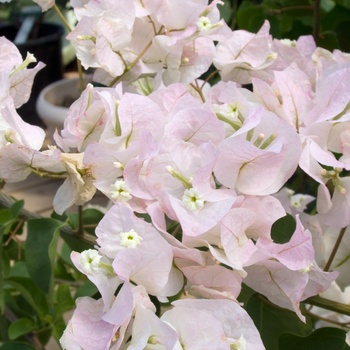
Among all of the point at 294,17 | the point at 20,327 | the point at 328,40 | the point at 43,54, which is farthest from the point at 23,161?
the point at 43,54

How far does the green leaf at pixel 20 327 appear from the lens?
0.63 m

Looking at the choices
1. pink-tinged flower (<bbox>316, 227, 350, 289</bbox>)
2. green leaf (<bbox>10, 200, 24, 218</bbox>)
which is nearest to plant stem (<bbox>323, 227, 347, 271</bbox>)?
pink-tinged flower (<bbox>316, 227, 350, 289</bbox>)

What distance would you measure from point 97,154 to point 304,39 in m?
0.23

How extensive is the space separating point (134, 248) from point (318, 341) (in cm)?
18

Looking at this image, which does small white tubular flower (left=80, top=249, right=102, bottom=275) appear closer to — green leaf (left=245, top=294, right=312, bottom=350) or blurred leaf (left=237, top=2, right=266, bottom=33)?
green leaf (left=245, top=294, right=312, bottom=350)

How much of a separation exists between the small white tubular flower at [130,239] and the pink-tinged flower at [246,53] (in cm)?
20

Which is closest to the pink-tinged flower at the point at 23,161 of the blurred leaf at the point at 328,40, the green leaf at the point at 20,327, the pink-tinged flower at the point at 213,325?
the pink-tinged flower at the point at 213,325

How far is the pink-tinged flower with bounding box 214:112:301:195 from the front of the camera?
0.33 meters

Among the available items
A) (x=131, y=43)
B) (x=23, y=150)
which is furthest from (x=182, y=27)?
(x=23, y=150)

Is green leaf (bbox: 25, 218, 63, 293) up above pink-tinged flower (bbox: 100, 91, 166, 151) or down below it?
below

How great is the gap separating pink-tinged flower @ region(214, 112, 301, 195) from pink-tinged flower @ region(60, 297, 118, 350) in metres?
0.09

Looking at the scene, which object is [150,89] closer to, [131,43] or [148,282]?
[131,43]

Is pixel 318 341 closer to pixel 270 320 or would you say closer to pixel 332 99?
pixel 270 320

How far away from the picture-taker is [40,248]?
1.64 feet
